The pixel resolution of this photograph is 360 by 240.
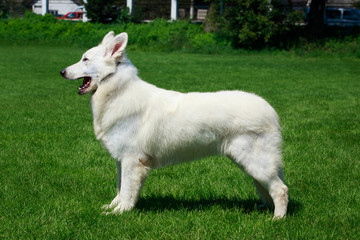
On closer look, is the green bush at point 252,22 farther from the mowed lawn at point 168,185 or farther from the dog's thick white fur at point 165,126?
the dog's thick white fur at point 165,126

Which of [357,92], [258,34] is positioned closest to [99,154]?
[357,92]

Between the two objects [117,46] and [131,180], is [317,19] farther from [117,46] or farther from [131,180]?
[131,180]

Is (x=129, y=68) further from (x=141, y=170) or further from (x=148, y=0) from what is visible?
(x=148, y=0)

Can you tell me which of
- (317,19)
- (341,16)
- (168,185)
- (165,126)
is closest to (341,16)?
(341,16)

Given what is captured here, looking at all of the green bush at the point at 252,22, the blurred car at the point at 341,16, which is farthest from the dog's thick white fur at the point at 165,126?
the blurred car at the point at 341,16

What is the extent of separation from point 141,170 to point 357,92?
1075 centimetres

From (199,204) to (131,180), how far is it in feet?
2.86

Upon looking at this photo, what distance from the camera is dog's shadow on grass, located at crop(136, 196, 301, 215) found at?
4.30m

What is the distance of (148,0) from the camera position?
3978 centimetres

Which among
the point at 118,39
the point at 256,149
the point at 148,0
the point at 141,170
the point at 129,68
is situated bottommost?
the point at 141,170

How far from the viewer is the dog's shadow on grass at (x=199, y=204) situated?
4301 millimetres

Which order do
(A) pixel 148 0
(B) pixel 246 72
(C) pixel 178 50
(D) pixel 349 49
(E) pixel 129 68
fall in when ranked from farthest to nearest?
(A) pixel 148 0
(C) pixel 178 50
(D) pixel 349 49
(B) pixel 246 72
(E) pixel 129 68

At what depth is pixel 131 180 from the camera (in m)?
4.00

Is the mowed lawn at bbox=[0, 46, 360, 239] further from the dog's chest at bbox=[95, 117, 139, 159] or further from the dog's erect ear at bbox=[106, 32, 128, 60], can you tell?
the dog's erect ear at bbox=[106, 32, 128, 60]
